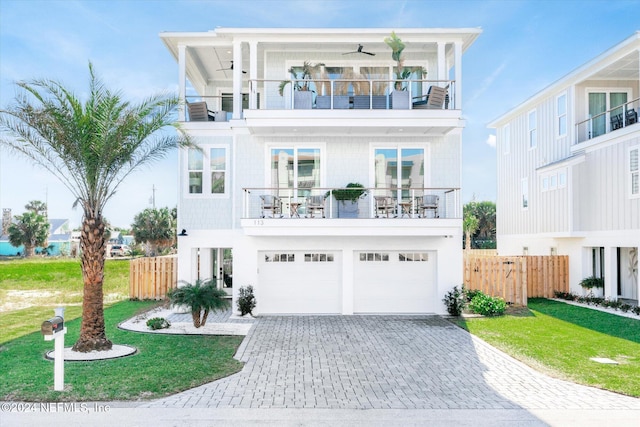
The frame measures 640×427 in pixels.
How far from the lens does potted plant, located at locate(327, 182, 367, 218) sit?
15.5 meters

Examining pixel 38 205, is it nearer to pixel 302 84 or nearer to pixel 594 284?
pixel 302 84

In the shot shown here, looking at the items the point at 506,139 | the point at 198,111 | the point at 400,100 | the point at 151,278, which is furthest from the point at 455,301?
the point at 506,139

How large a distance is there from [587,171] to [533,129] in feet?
17.1

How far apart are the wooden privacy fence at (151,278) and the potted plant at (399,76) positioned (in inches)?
403

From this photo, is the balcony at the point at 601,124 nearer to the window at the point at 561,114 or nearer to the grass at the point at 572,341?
the window at the point at 561,114

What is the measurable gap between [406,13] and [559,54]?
418 inches

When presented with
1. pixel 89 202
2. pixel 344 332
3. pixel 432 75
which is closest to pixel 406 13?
pixel 432 75

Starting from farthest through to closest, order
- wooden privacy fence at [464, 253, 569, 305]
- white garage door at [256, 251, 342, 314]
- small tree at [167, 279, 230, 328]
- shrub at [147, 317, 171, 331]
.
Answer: wooden privacy fence at [464, 253, 569, 305] → white garage door at [256, 251, 342, 314] → shrub at [147, 317, 171, 331] → small tree at [167, 279, 230, 328]

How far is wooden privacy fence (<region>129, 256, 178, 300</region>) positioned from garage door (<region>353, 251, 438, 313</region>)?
24.9 feet

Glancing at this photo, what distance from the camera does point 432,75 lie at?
685 inches

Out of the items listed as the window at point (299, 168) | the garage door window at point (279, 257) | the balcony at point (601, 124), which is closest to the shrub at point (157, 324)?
the garage door window at point (279, 257)

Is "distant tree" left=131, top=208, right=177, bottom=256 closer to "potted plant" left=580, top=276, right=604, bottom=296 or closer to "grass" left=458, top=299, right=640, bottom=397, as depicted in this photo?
"grass" left=458, top=299, right=640, bottom=397

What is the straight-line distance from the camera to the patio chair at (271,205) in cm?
1555

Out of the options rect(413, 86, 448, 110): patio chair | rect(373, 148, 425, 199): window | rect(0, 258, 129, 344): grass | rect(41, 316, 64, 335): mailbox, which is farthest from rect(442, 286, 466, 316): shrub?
rect(0, 258, 129, 344): grass
